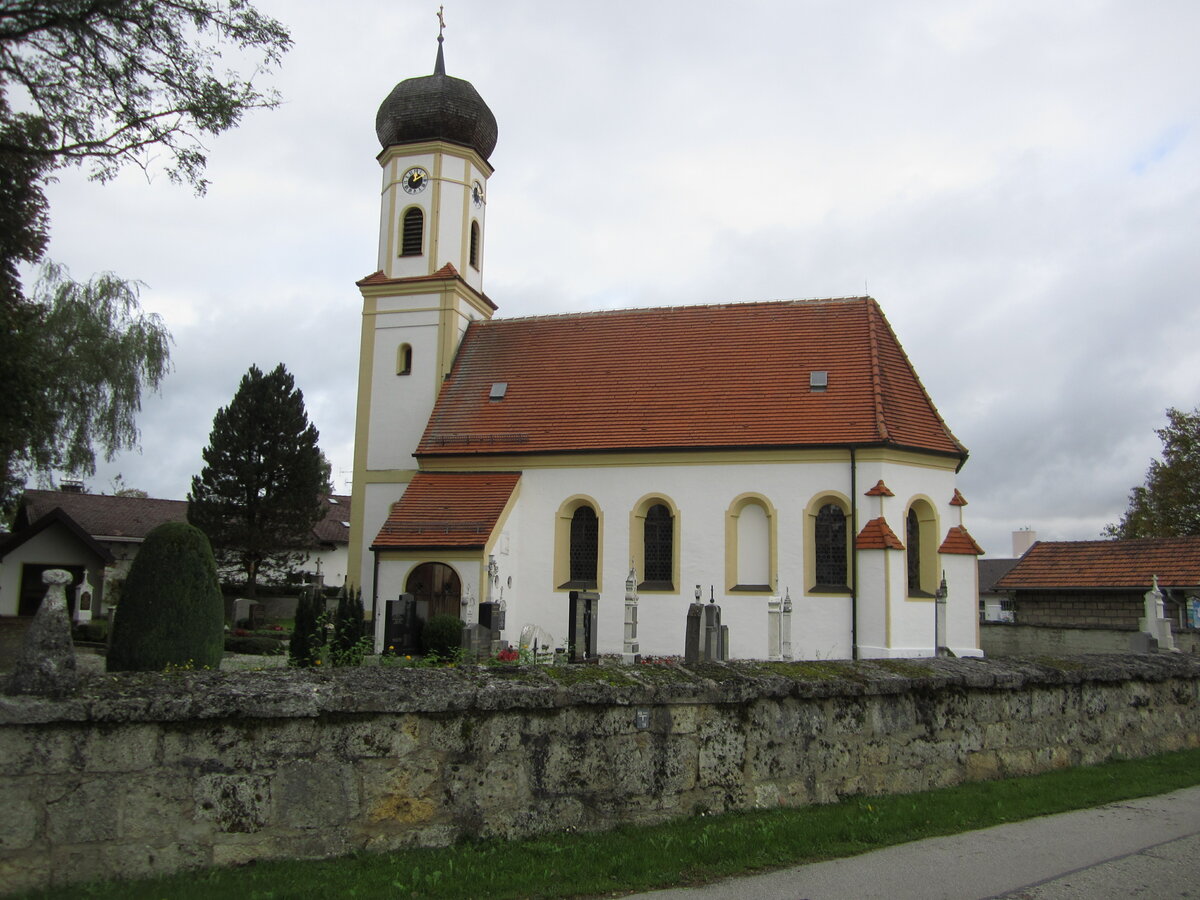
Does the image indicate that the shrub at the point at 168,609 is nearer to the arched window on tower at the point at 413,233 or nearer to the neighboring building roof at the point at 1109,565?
the arched window on tower at the point at 413,233

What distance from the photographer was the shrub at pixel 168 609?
12.6 m

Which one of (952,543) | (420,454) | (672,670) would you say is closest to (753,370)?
(952,543)

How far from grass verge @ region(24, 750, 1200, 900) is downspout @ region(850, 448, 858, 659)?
13.2 metres

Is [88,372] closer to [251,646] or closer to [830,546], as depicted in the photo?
[251,646]

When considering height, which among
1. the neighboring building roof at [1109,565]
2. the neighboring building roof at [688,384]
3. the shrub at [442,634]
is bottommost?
the shrub at [442,634]

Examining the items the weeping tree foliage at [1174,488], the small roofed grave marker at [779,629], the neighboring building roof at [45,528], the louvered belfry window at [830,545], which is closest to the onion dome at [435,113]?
the louvered belfry window at [830,545]

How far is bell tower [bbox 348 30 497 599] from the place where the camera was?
26.2m

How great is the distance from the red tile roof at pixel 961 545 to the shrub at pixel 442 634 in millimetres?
10860

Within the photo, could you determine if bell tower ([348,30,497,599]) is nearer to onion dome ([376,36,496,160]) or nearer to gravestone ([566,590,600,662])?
onion dome ([376,36,496,160])

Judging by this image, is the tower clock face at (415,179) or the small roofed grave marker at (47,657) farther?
the tower clock face at (415,179)

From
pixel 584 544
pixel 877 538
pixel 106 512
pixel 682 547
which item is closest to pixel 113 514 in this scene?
pixel 106 512

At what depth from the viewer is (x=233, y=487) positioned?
37.5 m

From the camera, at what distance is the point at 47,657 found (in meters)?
4.87

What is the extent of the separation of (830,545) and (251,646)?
593 inches
